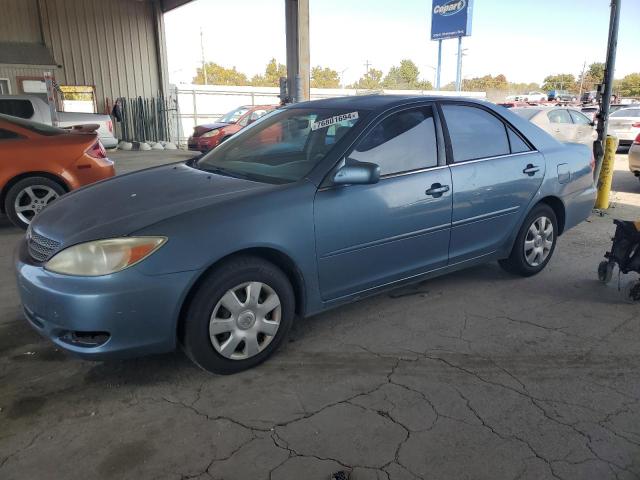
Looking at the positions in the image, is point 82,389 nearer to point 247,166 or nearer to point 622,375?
point 247,166

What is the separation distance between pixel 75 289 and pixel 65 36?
716 inches

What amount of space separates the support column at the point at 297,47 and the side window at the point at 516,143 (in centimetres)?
703

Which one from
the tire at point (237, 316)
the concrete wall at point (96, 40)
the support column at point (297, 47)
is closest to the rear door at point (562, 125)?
the support column at point (297, 47)

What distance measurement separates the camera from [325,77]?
77875mm

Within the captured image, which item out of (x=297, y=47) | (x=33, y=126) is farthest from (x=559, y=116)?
(x=33, y=126)

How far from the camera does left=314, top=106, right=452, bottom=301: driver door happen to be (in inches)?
122

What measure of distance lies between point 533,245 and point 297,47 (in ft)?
25.4

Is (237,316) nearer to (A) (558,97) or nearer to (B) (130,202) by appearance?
(B) (130,202)

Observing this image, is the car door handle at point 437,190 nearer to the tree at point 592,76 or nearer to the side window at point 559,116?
the side window at point 559,116

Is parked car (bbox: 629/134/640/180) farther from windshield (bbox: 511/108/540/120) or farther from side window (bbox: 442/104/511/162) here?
side window (bbox: 442/104/511/162)

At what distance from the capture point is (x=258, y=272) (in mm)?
2826

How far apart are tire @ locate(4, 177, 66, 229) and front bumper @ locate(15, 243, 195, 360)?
3.94 meters

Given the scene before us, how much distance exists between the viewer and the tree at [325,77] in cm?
7572

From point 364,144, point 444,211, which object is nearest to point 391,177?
point 364,144
